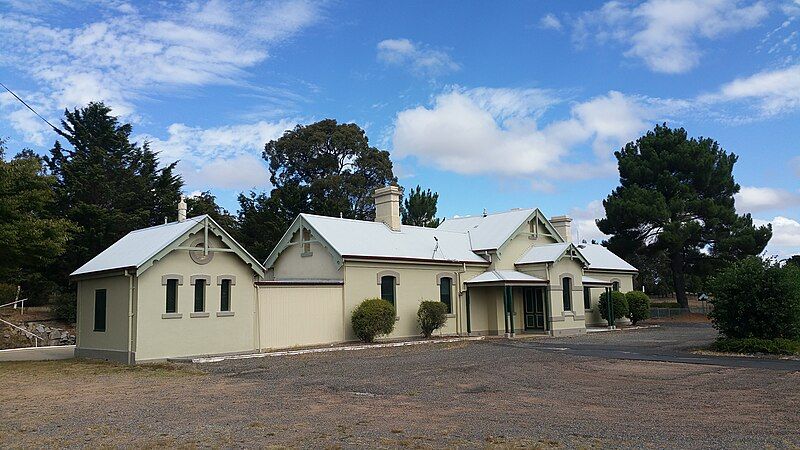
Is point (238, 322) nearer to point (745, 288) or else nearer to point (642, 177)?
point (745, 288)

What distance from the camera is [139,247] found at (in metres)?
21.8

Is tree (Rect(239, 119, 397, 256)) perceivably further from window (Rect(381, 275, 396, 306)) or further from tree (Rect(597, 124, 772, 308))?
window (Rect(381, 275, 396, 306))

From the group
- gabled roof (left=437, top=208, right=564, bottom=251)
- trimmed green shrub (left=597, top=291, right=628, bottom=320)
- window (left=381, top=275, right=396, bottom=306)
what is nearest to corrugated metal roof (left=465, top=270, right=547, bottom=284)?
gabled roof (left=437, top=208, right=564, bottom=251)

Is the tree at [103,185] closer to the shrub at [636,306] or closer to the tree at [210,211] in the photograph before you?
the tree at [210,211]

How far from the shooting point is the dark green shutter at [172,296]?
20.7 meters

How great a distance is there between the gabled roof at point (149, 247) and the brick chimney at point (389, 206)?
990 cm

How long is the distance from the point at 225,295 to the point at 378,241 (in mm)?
8603

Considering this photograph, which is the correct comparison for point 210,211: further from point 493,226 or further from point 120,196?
point 493,226

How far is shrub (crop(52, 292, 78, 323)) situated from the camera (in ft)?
101

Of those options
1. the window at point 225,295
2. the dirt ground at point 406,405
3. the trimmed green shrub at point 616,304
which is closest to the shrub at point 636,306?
the trimmed green shrub at point 616,304

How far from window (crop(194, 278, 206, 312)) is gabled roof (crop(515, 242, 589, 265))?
16.1 metres

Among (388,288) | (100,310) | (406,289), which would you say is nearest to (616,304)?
(406,289)

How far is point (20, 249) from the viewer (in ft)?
78.4

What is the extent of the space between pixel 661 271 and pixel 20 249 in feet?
233
